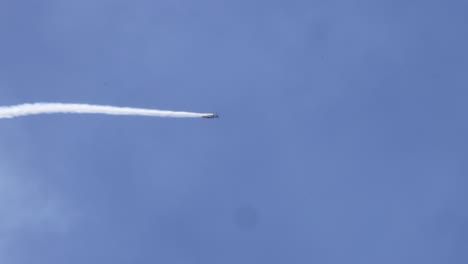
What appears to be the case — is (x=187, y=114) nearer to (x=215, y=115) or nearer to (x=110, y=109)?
(x=215, y=115)

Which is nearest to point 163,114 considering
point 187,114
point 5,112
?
point 187,114

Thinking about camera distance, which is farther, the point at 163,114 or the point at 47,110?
the point at 47,110

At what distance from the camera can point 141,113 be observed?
209 feet

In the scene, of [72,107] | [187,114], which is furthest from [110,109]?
[187,114]

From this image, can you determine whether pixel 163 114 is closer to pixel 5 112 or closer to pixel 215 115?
pixel 215 115

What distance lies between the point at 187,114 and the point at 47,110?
1852 centimetres

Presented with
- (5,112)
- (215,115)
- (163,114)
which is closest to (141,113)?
(163,114)

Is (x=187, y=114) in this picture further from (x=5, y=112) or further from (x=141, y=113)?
(x=5, y=112)

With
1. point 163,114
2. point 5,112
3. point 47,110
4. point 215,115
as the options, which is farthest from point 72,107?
point 215,115

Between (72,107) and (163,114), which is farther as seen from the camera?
(72,107)

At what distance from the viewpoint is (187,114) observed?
60.3 meters

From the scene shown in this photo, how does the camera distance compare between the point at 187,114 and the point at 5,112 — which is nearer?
the point at 187,114

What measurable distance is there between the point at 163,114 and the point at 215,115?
809 centimetres

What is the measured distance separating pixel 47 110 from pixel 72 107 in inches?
117
